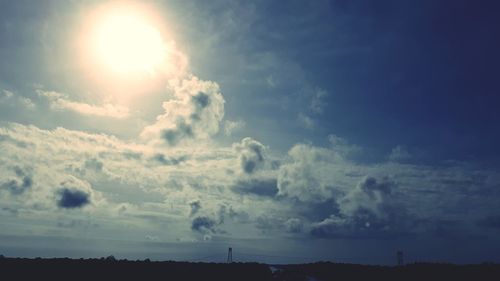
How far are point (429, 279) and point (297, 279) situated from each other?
52.0ft

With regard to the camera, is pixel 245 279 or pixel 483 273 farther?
pixel 483 273

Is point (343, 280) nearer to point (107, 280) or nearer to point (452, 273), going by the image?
point (452, 273)

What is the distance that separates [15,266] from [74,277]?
12186 mm

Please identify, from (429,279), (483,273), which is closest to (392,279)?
(429,279)

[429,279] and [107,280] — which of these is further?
[429,279]

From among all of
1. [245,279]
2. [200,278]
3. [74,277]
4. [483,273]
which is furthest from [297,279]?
[74,277]

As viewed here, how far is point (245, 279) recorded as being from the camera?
4816 centimetres

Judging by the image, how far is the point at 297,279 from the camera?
178 ft

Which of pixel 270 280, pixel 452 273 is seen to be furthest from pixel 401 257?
pixel 270 280

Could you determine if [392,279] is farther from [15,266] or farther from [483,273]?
[15,266]

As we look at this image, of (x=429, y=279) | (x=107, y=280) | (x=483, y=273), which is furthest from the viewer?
(x=483, y=273)

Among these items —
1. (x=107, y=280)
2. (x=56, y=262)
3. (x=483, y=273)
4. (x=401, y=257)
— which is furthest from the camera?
(x=401, y=257)

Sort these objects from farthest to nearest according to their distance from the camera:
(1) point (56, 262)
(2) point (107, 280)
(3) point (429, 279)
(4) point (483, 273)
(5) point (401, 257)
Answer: (5) point (401, 257)
(1) point (56, 262)
(4) point (483, 273)
(3) point (429, 279)
(2) point (107, 280)

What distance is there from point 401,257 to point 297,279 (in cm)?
3527
